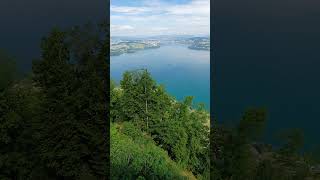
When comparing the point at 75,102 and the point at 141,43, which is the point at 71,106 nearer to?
the point at 75,102

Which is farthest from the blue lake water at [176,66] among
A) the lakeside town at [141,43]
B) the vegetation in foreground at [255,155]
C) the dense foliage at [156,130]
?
the vegetation in foreground at [255,155]

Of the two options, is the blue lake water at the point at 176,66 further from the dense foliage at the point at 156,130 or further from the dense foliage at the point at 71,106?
the dense foliage at the point at 71,106

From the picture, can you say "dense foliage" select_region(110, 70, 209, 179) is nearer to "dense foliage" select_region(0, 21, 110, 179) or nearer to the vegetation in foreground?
the vegetation in foreground

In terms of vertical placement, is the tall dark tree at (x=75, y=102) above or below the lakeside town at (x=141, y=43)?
below

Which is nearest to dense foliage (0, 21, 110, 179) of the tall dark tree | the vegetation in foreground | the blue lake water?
the tall dark tree

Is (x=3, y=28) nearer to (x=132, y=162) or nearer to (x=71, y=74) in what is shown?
(x=71, y=74)

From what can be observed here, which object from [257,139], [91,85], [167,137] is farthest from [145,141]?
[257,139]
